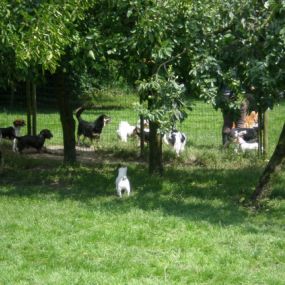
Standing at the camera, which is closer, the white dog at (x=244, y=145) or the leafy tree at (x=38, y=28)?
the leafy tree at (x=38, y=28)

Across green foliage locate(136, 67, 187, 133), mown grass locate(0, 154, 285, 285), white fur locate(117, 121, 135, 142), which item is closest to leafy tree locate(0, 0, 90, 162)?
green foliage locate(136, 67, 187, 133)

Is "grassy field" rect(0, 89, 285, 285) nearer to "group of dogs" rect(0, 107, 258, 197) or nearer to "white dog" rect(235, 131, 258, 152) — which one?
"white dog" rect(235, 131, 258, 152)

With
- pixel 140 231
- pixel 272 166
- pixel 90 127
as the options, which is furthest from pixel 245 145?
pixel 140 231

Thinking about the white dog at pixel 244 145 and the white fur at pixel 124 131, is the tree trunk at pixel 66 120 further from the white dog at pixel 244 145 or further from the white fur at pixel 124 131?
the white dog at pixel 244 145

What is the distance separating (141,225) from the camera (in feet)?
25.8

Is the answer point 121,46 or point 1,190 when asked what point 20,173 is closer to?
point 1,190

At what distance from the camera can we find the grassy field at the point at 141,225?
6.29 meters

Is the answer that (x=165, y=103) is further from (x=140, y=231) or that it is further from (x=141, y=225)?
(x=140, y=231)

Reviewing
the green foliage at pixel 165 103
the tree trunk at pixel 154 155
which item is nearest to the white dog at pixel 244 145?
the tree trunk at pixel 154 155

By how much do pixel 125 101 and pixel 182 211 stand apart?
46.9ft

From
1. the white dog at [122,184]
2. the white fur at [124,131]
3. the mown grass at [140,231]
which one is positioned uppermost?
the white fur at [124,131]

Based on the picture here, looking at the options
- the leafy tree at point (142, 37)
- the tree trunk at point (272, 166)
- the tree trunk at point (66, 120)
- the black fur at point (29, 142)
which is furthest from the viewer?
the black fur at point (29, 142)

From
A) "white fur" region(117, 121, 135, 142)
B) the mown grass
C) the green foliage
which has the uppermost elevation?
the green foliage

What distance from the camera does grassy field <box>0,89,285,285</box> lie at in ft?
20.6
